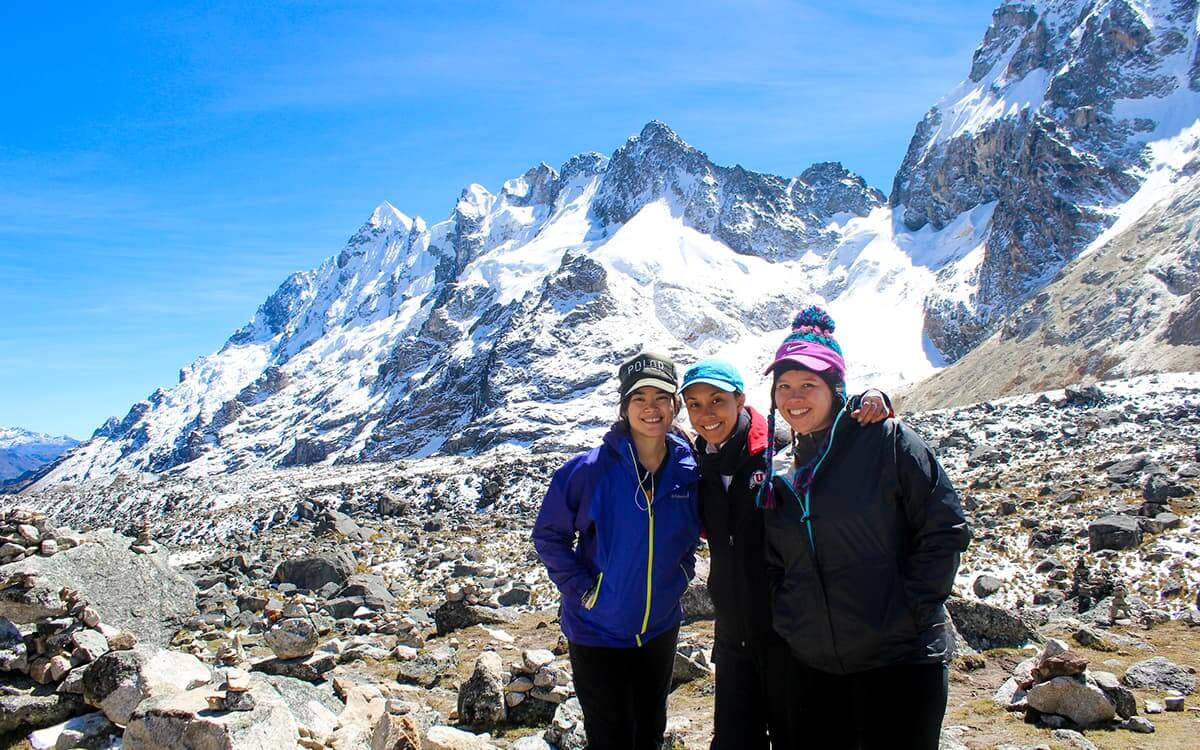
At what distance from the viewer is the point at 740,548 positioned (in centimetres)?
474

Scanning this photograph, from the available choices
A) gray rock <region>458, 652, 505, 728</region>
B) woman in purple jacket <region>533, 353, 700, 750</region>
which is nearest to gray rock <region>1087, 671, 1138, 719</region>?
woman in purple jacket <region>533, 353, 700, 750</region>

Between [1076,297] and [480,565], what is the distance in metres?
79.7

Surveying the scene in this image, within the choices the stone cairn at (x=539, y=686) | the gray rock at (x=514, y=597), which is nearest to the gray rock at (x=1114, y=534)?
the stone cairn at (x=539, y=686)

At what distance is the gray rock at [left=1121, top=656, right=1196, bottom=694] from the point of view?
25.6ft

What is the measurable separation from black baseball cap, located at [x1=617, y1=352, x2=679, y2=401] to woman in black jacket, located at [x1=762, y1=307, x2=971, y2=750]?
34.3 inches

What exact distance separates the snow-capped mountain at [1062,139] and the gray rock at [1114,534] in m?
110

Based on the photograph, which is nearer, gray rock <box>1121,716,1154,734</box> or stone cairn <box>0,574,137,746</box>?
gray rock <box>1121,716,1154,734</box>

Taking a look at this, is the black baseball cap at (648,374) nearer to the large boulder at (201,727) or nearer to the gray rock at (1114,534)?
the large boulder at (201,727)

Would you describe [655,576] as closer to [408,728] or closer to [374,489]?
[408,728]

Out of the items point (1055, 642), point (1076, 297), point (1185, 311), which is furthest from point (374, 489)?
point (1076, 297)

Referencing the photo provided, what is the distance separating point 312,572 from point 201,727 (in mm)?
16622

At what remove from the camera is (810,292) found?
183 meters

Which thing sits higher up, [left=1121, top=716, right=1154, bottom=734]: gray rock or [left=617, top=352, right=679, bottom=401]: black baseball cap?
[left=617, top=352, right=679, bottom=401]: black baseball cap

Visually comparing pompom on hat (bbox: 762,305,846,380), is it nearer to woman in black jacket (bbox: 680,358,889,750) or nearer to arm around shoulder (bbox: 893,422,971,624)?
woman in black jacket (bbox: 680,358,889,750)
